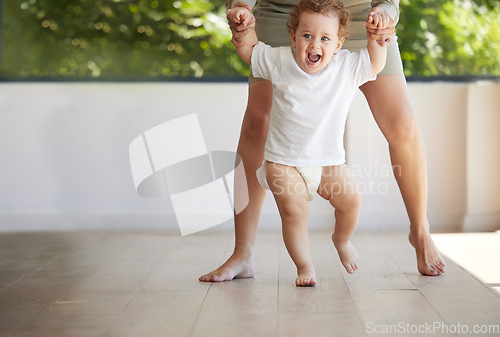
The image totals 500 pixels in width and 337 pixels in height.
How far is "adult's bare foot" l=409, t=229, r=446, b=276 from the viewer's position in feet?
6.91

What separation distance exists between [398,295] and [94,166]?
2.04 m

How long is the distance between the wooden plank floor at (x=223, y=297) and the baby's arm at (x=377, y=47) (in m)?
0.62

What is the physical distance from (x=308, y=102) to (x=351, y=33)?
0.33 m

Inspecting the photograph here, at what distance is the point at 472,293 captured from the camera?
1.88m

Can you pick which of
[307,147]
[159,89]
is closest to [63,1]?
[159,89]

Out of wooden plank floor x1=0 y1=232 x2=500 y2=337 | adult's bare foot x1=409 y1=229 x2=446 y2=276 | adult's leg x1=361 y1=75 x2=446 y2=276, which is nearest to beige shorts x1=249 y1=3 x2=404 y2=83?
adult's leg x1=361 y1=75 x2=446 y2=276

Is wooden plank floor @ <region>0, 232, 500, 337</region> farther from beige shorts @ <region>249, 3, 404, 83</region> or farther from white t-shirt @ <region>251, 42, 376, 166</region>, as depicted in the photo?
beige shorts @ <region>249, 3, 404, 83</region>

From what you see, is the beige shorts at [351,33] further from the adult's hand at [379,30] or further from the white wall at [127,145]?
the white wall at [127,145]

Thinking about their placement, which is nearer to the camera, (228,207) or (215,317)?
(215,317)

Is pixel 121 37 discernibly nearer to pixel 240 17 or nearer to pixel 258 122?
pixel 258 122

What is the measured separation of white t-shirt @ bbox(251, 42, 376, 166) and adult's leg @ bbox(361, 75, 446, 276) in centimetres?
21

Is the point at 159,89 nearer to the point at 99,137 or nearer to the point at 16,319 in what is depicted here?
the point at 99,137

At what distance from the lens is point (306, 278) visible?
1.96m

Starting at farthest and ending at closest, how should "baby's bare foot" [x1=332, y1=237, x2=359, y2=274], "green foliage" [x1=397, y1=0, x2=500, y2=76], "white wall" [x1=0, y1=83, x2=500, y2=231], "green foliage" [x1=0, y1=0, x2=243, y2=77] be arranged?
1. "green foliage" [x1=0, y1=0, x2=243, y2=77]
2. "green foliage" [x1=397, y1=0, x2=500, y2=76]
3. "white wall" [x1=0, y1=83, x2=500, y2=231]
4. "baby's bare foot" [x1=332, y1=237, x2=359, y2=274]
